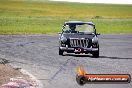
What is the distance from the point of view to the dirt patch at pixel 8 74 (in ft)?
49.5

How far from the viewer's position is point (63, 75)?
55.6ft

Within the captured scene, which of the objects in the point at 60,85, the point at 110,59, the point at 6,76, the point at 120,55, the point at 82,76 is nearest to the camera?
the point at 82,76

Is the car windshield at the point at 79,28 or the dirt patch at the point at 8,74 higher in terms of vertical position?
the car windshield at the point at 79,28

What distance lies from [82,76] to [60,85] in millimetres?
4958

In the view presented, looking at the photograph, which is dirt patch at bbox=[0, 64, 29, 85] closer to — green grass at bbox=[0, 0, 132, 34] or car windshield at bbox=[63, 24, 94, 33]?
car windshield at bbox=[63, 24, 94, 33]

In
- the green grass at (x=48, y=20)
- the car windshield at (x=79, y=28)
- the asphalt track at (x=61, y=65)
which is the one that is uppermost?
the car windshield at (x=79, y=28)

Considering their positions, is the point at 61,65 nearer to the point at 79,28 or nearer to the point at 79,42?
the point at 79,42

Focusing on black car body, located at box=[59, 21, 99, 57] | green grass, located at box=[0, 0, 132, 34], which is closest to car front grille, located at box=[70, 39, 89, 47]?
black car body, located at box=[59, 21, 99, 57]

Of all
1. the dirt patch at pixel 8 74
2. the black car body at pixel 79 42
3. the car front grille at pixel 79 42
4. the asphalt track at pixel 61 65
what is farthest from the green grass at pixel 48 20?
the dirt patch at pixel 8 74

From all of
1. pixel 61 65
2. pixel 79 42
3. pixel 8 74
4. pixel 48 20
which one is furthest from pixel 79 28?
pixel 48 20

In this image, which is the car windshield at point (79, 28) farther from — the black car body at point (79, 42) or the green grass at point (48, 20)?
the green grass at point (48, 20)

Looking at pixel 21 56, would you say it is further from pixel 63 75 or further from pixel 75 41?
pixel 63 75

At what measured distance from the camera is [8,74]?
16406 millimetres

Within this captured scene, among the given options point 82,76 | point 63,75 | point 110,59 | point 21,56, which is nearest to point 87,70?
point 63,75
